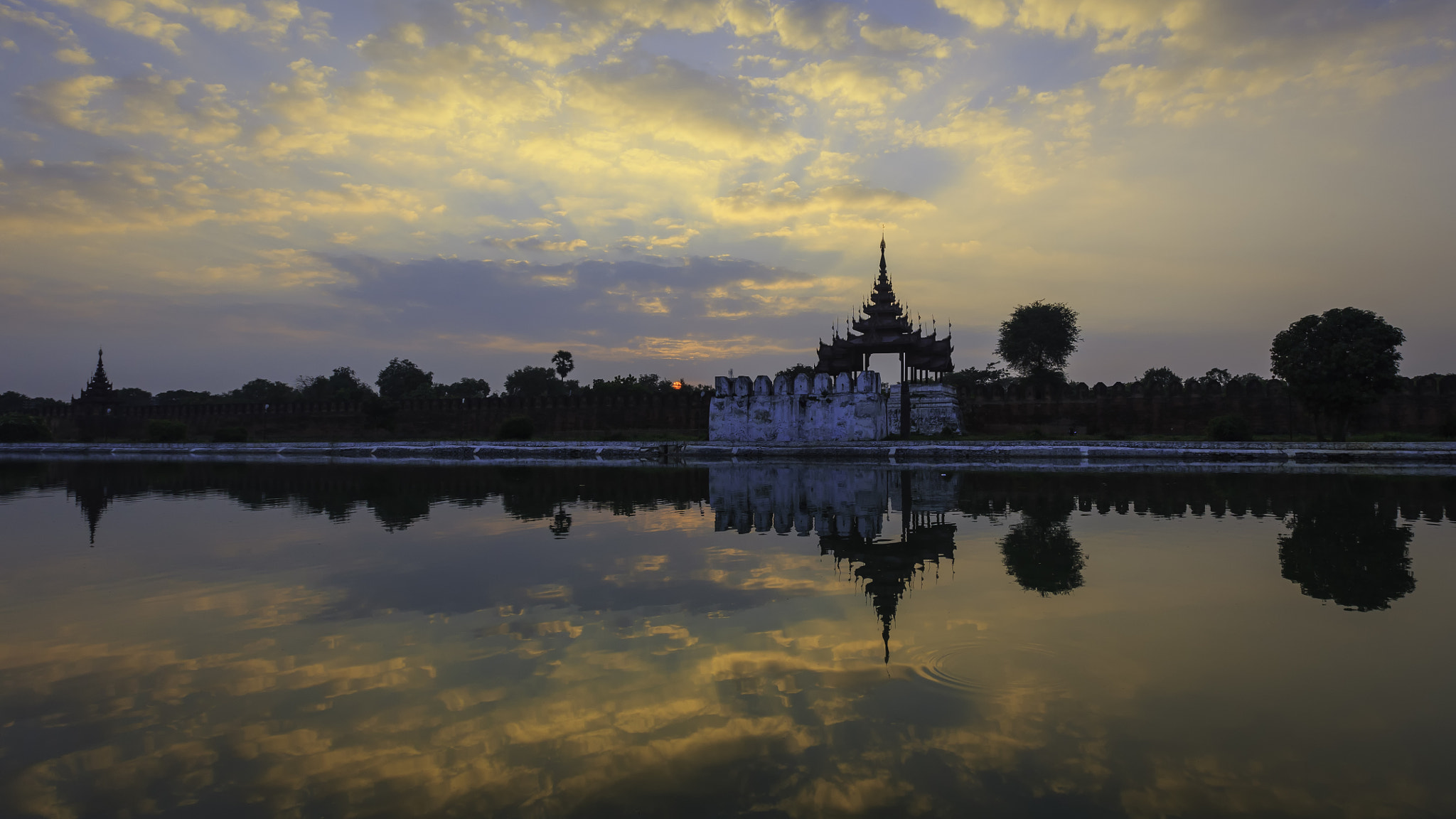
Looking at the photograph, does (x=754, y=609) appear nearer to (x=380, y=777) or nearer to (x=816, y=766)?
(x=816, y=766)

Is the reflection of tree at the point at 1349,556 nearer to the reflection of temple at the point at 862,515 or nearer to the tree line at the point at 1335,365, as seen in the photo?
the reflection of temple at the point at 862,515

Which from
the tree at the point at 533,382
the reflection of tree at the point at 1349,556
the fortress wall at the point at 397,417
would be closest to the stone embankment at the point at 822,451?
the fortress wall at the point at 397,417

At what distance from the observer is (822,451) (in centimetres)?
2509

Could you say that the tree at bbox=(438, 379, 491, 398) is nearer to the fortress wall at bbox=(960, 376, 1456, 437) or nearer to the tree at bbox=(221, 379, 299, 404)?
the tree at bbox=(221, 379, 299, 404)

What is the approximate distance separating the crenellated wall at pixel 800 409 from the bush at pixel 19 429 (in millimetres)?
35990

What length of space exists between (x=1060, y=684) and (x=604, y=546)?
193 inches

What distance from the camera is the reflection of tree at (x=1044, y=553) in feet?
19.4

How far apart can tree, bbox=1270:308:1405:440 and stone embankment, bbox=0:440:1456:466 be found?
3116 mm

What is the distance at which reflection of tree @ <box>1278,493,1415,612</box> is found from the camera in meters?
5.52

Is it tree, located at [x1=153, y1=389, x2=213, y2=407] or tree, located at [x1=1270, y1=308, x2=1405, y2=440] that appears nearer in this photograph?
tree, located at [x1=1270, y1=308, x2=1405, y2=440]

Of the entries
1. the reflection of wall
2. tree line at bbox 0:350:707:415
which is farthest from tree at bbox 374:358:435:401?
the reflection of wall

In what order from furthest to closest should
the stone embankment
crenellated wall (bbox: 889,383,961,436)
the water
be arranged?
1. crenellated wall (bbox: 889,383,961,436)
2. the stone embankment
3. the water

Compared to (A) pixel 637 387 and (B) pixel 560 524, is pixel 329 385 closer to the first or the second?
(A) pixel 637 387

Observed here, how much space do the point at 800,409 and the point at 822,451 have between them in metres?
6.19
